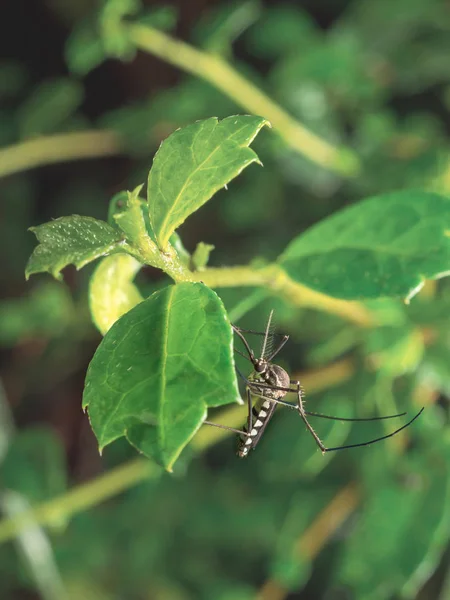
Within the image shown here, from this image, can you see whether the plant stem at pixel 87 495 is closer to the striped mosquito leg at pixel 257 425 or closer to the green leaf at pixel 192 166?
the striped mosquito leg at pixel 257 425

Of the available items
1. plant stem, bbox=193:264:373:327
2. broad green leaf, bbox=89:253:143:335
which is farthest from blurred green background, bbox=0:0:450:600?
broad green leaf, bbox=89:253:143:335

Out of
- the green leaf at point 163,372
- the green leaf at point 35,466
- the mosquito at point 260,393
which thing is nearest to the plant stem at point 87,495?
the green leaf at point 35,466

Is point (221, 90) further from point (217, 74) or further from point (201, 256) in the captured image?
point (201, 256)

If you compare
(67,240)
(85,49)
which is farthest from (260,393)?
(85,49)

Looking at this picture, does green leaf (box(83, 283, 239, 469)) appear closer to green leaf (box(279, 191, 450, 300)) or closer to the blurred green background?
green leaf (box(279, 191, 450, 300))

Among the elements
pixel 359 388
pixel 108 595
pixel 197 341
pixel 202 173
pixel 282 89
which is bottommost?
pixel 108 595

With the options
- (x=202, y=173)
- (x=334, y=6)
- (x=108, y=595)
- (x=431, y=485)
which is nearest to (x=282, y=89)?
(x=334, y=6)

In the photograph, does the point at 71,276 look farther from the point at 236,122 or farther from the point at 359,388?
the point at 236,122
